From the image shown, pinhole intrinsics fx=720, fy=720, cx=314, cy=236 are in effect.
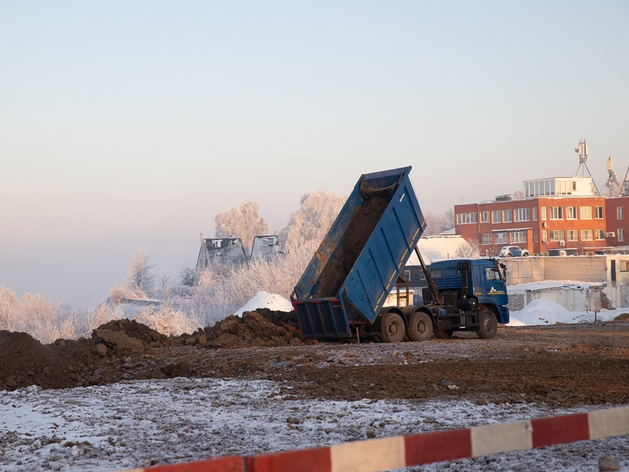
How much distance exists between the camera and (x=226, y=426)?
28.0 feet

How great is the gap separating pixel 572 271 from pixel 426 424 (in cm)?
6931

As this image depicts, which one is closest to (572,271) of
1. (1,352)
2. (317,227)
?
(317,227)

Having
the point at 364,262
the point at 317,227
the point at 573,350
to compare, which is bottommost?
the point at 573,350

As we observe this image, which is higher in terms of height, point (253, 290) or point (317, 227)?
point (317, 227)

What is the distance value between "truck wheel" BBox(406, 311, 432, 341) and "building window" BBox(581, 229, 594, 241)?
7004 centimetres

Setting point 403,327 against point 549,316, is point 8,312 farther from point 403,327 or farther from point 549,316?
point 403,327

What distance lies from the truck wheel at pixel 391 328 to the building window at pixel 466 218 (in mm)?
74592

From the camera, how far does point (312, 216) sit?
123 metres

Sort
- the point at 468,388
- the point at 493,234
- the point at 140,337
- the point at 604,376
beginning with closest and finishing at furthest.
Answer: the point at 468,388 → the point at 604,376 → the point at 140,337 → the point at 493,234

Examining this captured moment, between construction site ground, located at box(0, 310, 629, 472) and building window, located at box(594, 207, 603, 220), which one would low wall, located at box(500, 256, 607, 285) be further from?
construction site ground, located at box(0, 310, 629, 472)

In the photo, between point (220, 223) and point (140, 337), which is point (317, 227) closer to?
point (220, 223)

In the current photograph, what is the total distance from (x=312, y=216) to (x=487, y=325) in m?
102

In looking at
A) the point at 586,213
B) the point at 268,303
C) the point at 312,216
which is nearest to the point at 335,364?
the point at 268,303

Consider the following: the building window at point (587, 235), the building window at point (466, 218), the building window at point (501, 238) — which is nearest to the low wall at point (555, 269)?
the building window at point (587, 235)
